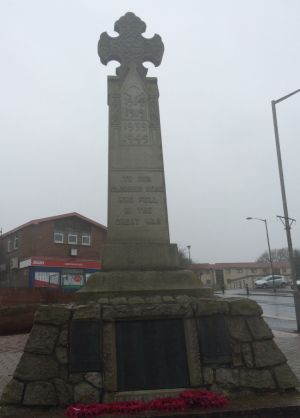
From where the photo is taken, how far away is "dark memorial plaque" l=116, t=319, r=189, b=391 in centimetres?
469

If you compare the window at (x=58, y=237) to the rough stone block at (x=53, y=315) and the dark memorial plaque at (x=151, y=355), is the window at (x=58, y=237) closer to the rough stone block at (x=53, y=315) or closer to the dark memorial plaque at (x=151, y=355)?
the rough stone block at (x=53, y=315)

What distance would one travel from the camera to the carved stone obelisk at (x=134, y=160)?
19.5ft

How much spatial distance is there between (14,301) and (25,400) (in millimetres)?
14320

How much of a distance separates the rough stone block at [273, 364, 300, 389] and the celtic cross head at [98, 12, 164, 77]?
518 cm

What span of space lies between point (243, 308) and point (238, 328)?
0.84 ft

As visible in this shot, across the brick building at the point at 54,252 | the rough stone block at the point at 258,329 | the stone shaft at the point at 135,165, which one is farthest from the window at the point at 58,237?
the rough stone block at the point at 258,329

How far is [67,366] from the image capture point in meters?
4.66

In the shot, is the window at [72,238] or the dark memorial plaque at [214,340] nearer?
the dark memorial plaque at [214,340]

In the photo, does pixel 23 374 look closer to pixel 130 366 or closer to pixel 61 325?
pixel 61 325

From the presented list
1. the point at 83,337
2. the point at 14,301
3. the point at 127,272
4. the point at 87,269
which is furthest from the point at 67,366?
the point at 87,269

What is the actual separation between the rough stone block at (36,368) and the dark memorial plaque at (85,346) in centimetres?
21

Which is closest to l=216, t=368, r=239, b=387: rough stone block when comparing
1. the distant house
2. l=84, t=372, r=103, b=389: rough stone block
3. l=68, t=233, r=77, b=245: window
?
l=84, t=372, r=103, b=389: rough stone block

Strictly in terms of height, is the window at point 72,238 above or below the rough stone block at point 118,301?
above

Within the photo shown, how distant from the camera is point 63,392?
14.9ft
